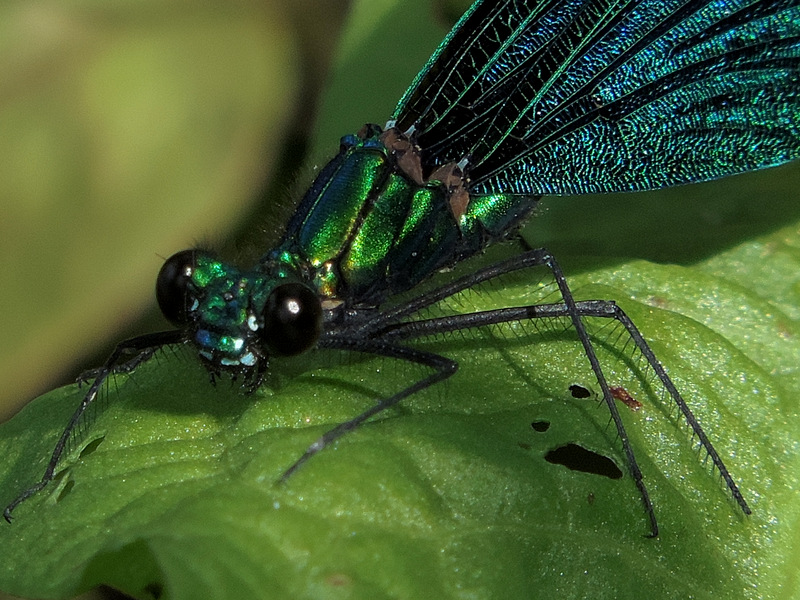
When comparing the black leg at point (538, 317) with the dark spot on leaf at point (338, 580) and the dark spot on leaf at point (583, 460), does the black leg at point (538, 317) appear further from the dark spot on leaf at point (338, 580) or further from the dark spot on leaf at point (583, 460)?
the dark spot on leaf at point (338, 580)

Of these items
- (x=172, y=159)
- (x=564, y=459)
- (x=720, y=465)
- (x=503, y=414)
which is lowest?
(x=720, y=465)

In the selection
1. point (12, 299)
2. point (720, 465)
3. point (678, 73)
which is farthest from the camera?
point (12, 299)

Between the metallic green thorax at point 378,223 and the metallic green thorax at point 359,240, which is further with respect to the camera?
the metallic green thorax at point 378,223

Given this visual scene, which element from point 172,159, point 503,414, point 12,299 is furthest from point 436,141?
point 12,299

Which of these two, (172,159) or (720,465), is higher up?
(172,159)

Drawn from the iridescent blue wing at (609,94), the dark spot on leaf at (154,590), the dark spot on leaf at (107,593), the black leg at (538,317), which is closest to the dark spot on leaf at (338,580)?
the dark spot on leaf at (154,590)

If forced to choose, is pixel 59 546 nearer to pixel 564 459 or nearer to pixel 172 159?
pixel 564 459

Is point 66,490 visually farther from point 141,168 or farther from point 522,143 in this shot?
point 141,168
